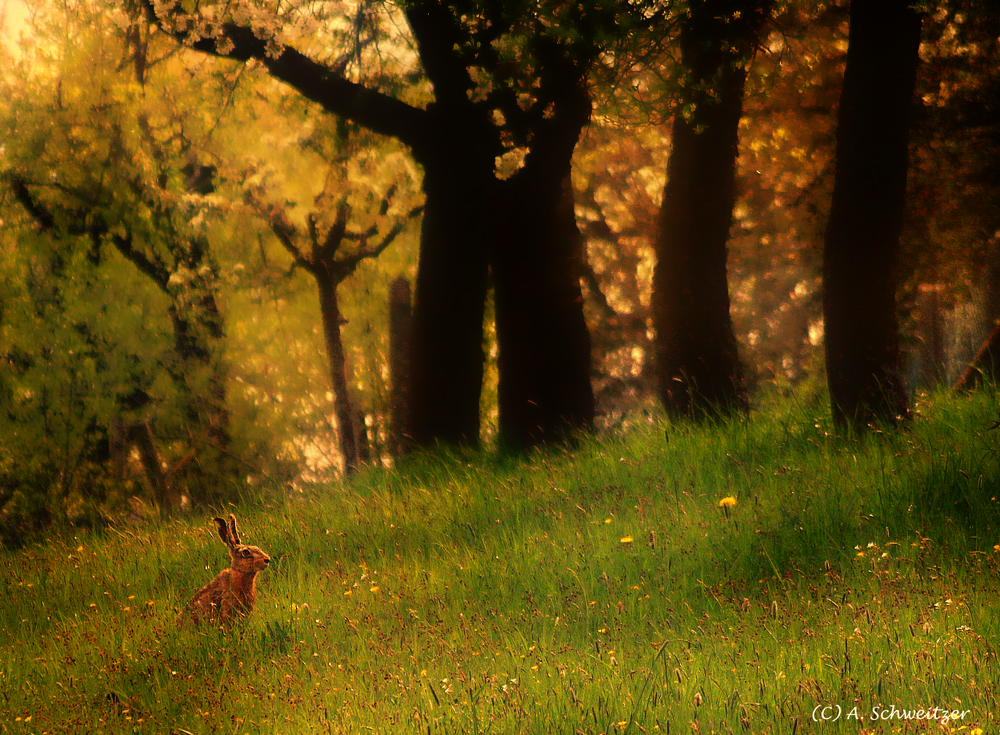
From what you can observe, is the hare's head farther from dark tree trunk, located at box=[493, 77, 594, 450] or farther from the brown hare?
dark tree trunk, located at box=[493, 77, 594, 450]

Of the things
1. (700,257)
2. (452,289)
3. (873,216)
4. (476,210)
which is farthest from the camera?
(452,289)

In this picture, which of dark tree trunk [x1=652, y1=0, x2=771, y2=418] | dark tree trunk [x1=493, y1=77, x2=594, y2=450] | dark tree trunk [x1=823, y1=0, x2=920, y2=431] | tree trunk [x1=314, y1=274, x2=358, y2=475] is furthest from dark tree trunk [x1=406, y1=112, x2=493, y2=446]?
tree trunk [x1=314, y1=274, x2=358, y2=475]

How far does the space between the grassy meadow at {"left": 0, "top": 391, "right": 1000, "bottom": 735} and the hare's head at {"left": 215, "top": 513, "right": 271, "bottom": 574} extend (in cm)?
36

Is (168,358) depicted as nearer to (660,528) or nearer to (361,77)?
(361,77)

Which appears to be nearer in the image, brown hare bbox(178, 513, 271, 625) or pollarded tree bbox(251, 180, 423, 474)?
brown hare bbox(178, 513, 271, 625)

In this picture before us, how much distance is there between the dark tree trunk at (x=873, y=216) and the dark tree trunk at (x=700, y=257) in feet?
6.42

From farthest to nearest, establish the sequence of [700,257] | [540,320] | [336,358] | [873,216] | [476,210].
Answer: [336,358]
[476,210]
[540,320]
[700,257]
[873,216]

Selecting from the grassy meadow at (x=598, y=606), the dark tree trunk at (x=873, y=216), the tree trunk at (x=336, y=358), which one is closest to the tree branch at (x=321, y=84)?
the grassy meadow at (x=598, y=606)

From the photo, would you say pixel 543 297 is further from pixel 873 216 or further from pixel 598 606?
pixel 598 606

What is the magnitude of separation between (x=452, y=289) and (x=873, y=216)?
5.34 meters

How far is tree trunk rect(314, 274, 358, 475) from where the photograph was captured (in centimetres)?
2145

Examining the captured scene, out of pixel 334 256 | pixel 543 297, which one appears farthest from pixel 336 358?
pixel 543 297

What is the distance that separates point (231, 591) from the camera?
569 centimetres

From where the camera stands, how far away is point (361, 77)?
43.2 feet
